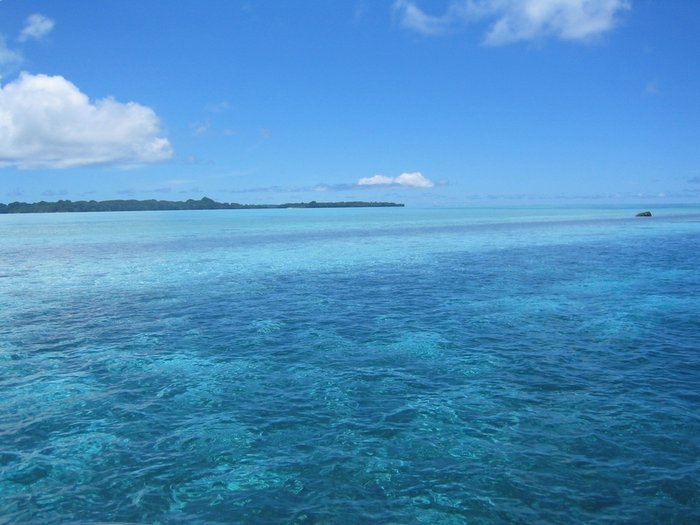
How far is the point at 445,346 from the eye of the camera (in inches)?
820

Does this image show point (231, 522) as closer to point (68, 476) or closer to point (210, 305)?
point (68, 476)

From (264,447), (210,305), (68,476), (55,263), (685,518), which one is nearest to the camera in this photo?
(685,518)

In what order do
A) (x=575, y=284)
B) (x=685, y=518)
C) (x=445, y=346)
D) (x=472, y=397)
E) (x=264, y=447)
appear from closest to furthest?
1. (x=685, y=518)
2. (x=264, y=447)
3. (x=472, y=397)
4. (x=445, y=346)
5. (x=575, y=284)

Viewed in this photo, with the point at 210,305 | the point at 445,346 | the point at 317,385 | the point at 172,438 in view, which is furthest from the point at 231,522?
the point at 210,305

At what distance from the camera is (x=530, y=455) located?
12.2 metres

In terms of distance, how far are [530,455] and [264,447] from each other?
264 inches

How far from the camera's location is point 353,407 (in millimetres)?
15023

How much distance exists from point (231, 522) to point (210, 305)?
20930 mm

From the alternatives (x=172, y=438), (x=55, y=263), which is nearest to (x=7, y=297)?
(x=55, y=263)

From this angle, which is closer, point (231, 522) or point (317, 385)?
point (231, 522)

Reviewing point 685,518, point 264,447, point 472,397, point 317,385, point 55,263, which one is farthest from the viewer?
point 55,263

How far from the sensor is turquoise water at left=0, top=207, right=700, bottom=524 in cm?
1062

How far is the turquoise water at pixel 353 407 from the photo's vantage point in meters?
10.6

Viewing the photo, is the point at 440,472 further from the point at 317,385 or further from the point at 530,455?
the point at 317,385
